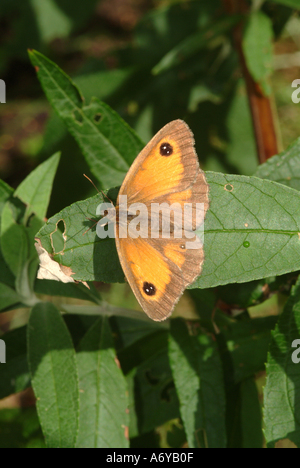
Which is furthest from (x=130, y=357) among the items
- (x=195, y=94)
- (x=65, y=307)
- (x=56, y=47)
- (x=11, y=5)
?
(x=56, y=47)

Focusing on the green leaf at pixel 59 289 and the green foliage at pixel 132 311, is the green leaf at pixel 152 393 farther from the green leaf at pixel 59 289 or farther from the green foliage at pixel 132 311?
the green leaf at pixel 59 289

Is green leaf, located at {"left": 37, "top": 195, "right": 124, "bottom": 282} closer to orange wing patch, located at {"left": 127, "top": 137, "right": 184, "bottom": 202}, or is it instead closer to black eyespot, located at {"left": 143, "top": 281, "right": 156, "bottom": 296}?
black eyespot, located at {"left": 143, "top": 281, "right": 156, "bottom": 296}

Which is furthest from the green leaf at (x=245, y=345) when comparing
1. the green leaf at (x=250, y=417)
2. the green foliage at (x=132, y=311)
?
the green leaf at (x=250, y=417)

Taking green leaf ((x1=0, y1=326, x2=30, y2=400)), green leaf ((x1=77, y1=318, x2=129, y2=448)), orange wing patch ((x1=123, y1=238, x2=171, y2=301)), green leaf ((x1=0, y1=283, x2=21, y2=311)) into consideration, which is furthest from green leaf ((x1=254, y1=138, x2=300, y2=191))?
green leaf ((x1=0, y1=326, x2=30, y2=400))

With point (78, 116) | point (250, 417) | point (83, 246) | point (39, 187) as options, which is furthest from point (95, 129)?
point (250, 417)

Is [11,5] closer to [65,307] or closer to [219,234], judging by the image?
[65,307]
